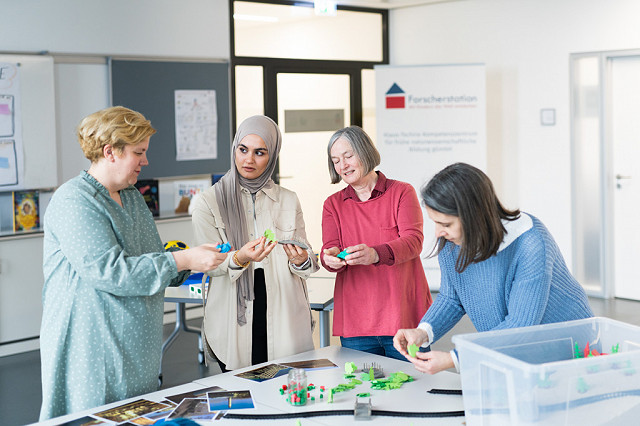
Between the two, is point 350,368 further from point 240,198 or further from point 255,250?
point 240,198

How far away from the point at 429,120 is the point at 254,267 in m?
4.86

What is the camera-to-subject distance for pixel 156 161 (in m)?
6.41

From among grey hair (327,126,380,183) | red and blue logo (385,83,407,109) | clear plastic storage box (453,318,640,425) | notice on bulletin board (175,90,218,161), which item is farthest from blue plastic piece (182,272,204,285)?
red and blue logo (385,83,407,109)

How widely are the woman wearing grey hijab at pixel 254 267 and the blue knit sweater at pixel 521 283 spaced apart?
766 millimetres

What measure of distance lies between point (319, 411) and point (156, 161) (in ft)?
14.9

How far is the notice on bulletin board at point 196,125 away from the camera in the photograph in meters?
6.58

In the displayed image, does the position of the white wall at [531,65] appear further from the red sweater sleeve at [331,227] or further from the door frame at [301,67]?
the red sweater sleeve at [331,227]

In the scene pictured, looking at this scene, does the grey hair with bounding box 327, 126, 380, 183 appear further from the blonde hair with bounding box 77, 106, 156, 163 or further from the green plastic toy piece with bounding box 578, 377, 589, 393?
the green plastic toy piece with bounding box 578, 377, 589, 393

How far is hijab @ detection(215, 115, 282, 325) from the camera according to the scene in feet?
9.18

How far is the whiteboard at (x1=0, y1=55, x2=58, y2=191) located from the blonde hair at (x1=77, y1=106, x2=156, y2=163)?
3616 mm

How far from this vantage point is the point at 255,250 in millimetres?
2598

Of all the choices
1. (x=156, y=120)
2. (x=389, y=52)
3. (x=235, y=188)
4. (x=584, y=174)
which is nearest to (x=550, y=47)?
(x=584, y=174)

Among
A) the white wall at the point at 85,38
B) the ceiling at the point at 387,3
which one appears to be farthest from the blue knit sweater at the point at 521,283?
the ceiling at the point at 387,3

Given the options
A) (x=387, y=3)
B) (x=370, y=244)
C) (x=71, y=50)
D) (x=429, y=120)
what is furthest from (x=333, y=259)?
(x=387, y=3)
